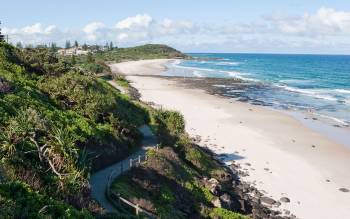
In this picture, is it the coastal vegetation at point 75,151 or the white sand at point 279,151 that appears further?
the white sand at point 279,151

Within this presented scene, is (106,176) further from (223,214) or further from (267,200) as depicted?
(267,200)

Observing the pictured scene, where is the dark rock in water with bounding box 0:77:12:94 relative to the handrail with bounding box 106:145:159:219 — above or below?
above

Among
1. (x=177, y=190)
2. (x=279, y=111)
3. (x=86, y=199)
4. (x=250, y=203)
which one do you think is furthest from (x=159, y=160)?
(x=279, y=111)

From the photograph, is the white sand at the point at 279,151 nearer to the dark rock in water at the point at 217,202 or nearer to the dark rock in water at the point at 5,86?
the dark rock in water at the point at 217,202

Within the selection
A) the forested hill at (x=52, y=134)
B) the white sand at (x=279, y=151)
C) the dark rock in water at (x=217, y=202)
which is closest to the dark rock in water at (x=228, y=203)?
the dark rock in water at (x=217, y=202)

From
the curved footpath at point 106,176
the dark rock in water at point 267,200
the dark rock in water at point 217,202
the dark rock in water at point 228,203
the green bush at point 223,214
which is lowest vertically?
the dark rock in water at point 267,200

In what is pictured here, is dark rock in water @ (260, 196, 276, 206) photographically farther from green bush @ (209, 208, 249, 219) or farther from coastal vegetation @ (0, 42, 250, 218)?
green bush @ (209, 208, 249, 219)

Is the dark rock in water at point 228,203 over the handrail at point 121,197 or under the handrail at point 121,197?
under

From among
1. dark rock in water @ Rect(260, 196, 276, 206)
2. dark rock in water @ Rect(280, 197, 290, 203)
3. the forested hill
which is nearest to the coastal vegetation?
the forested hill
